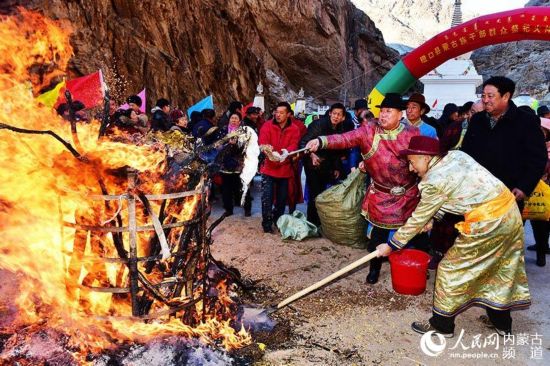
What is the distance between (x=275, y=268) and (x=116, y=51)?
1055 centimetres

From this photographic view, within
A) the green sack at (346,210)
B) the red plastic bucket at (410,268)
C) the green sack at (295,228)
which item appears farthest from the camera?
the green sack at (295,228)

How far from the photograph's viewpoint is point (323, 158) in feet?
19.1

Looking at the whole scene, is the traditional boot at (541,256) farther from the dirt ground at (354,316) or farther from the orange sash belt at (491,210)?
the orange sash belt at (491,210)

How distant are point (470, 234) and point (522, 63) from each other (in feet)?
127

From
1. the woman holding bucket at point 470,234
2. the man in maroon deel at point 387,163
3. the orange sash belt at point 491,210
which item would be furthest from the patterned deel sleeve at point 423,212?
the man in maroon deel at point 387,163

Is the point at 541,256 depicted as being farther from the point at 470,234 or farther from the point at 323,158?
the point at 323,158

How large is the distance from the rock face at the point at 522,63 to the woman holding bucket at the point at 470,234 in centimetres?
3187

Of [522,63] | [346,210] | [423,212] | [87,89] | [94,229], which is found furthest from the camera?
[522,63]

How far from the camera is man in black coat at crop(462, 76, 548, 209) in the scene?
370 cm

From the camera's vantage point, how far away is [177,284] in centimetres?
293


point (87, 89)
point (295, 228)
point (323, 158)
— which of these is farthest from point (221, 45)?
point (295, 228)

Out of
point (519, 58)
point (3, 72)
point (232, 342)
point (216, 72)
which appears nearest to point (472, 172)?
point (232, 342)

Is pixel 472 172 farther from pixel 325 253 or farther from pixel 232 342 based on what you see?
pixel 325 253

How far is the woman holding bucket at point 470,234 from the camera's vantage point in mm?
2998
